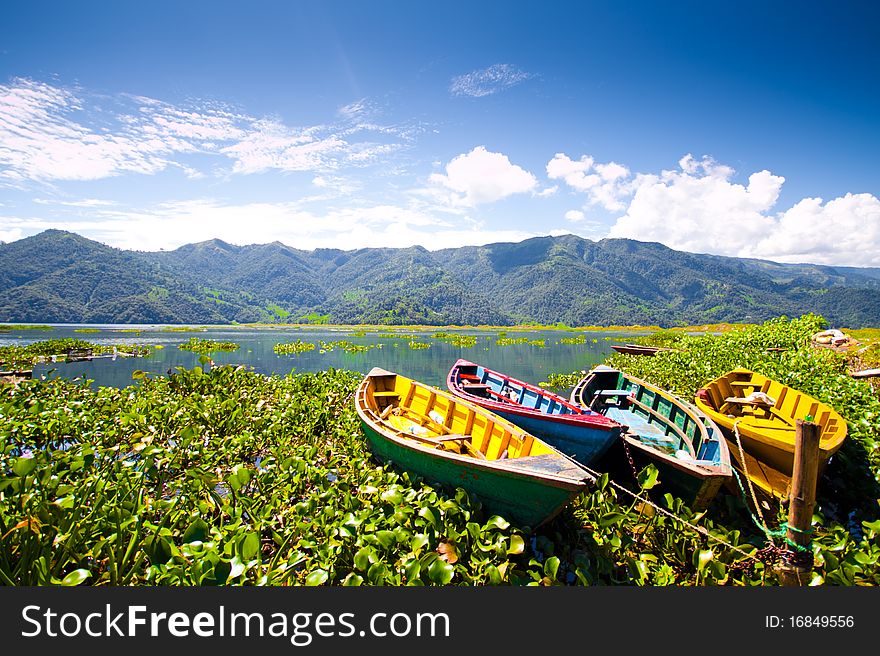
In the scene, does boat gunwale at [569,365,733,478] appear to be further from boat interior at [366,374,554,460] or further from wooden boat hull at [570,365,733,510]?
boat interior at [366,374,554,460]

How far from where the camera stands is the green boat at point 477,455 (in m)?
5.30

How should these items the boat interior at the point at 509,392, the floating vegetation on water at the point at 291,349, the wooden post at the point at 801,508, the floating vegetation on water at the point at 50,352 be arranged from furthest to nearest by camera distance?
the floating vegetation on water at the point at 291,349, the floating vegetation on water at the point at 50,352, the boat interior at the point at 509,392, the wooden post at the point at 801,508

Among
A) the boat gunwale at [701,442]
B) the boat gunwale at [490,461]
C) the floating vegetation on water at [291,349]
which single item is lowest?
the floating vegetation on water at [291,349]

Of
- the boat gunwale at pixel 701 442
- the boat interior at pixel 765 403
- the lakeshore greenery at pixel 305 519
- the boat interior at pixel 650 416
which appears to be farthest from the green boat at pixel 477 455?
the boat interior at pixel 765 403

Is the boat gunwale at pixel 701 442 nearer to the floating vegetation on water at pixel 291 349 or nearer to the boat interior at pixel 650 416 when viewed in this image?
the boat interior at pixel 650 416

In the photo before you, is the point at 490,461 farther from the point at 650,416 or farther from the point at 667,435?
the point at 650,416

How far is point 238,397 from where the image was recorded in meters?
13.2

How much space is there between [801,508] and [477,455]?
4748mm

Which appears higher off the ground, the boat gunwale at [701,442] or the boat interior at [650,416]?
the boat gunwale at [701,442]

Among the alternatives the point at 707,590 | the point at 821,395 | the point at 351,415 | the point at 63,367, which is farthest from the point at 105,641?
the point at 63,367

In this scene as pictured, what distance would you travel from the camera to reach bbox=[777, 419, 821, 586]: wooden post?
4.91 meters

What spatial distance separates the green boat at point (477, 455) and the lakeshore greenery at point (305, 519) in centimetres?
27

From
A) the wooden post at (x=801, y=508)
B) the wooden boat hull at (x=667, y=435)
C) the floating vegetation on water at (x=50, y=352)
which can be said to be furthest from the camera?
the floating vegetation on water at (x=50, y=352)

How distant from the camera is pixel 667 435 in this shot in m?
9.88
